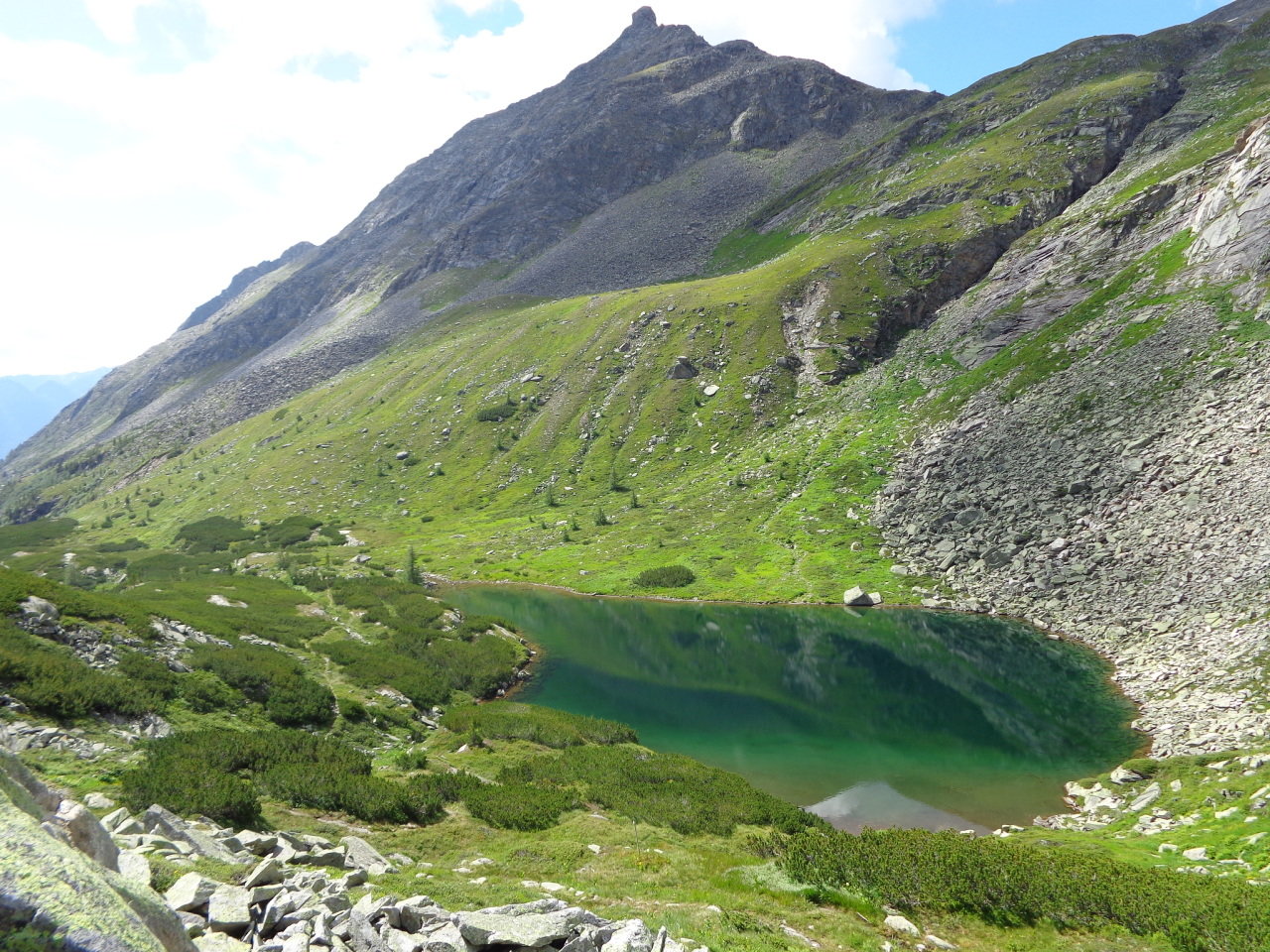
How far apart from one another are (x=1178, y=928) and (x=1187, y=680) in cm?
2903

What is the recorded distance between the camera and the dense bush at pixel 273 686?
28594 millimetres

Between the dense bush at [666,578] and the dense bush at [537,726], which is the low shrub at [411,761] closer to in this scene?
the dense bush at [537,726]

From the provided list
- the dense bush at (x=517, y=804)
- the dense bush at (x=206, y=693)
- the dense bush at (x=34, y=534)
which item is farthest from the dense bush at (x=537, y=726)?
the dense bush at (x=34, y=534)

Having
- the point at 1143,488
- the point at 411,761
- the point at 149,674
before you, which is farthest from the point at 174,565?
the point at 1143,488

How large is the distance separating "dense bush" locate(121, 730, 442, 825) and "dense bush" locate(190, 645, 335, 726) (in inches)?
166

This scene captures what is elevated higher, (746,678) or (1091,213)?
(1091,213)

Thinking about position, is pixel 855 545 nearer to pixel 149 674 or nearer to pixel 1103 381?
pixel 1103 381

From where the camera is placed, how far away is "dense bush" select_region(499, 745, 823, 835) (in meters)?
23.4

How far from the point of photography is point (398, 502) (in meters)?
116

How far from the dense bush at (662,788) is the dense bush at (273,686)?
10.0m

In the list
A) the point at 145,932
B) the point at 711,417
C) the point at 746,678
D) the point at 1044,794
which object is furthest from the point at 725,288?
the point at 145,932

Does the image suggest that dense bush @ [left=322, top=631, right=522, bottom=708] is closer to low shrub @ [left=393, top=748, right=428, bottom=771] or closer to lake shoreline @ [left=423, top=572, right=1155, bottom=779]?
low shrub @ [left=393, top=748, right=428, bottom=771]

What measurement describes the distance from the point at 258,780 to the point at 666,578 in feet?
177

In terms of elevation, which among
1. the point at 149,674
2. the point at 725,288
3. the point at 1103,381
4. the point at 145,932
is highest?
the point at 725,288
